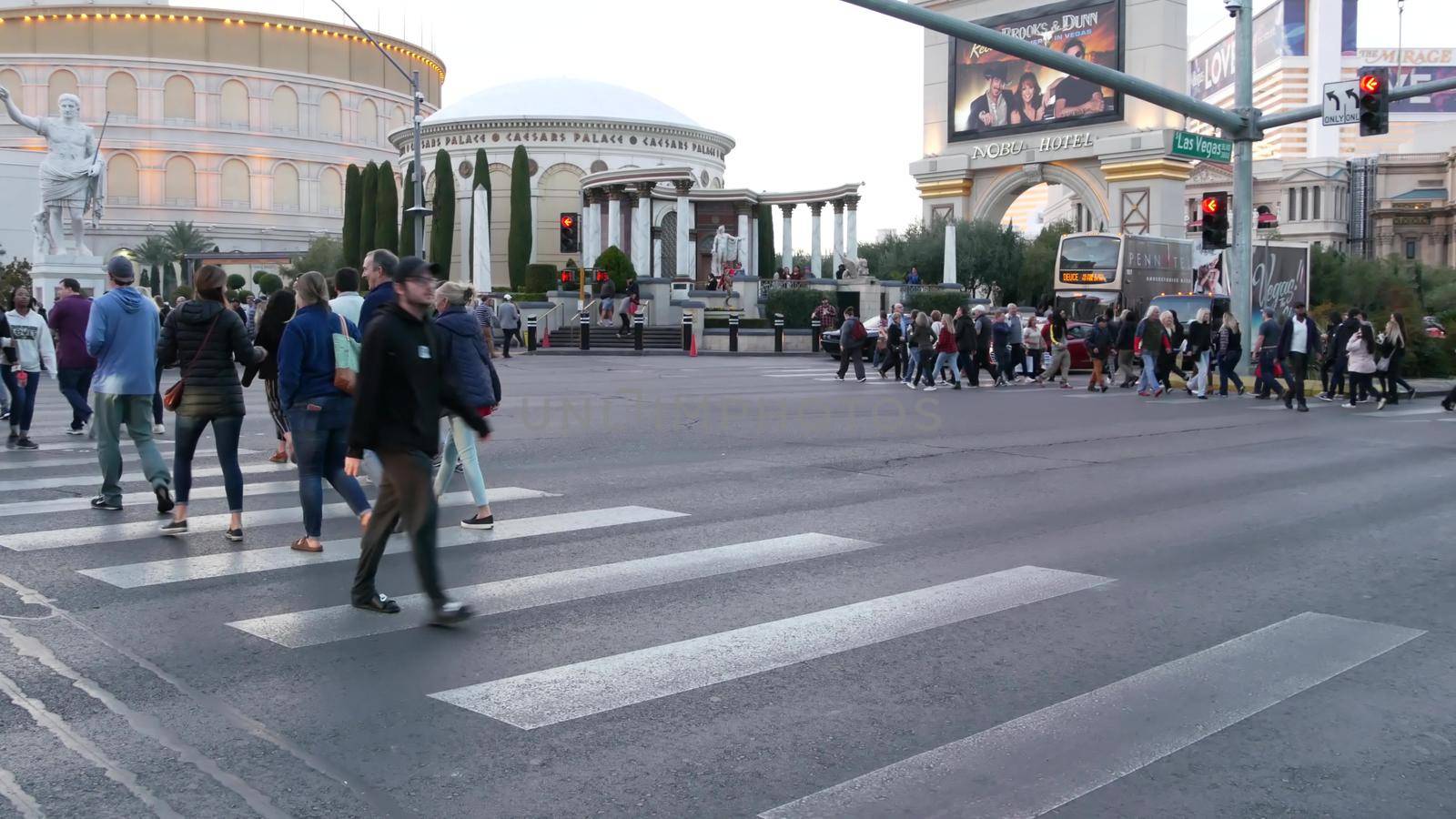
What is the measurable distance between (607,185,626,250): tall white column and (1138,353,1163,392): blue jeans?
3597 centimetres

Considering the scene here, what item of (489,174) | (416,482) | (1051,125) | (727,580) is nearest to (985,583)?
(727,580)

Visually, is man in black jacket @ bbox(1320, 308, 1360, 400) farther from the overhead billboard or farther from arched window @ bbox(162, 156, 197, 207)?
arched window @ bbox(162, 156, 197, 207)

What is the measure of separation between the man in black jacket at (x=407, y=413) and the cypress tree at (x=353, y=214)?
62813 millimetres

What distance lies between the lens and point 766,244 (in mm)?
61500

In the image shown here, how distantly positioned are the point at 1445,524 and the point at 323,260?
238ft

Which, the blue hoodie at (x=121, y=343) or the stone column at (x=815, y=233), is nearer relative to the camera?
the blue hoodie at (x=121, y=343)

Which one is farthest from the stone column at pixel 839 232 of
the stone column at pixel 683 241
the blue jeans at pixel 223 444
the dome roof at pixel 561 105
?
the blue jeans at pixel 223 444

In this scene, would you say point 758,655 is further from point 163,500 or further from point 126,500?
point 126,500

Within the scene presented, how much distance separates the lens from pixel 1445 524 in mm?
9438

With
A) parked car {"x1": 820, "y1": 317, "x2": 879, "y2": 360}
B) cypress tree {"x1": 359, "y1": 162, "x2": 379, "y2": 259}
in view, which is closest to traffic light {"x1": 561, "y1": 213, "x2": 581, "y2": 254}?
parked car {"x1": 820, "y1": 317, "x2": 879, "y2": 360}

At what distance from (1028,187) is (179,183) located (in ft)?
206

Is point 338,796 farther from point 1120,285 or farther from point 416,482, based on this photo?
point 1120,285

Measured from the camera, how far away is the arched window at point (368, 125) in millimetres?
100500

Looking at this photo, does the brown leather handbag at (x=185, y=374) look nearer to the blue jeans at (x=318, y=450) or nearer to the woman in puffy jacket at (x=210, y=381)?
the woman in puffy jacket at (x=210, y=381)
